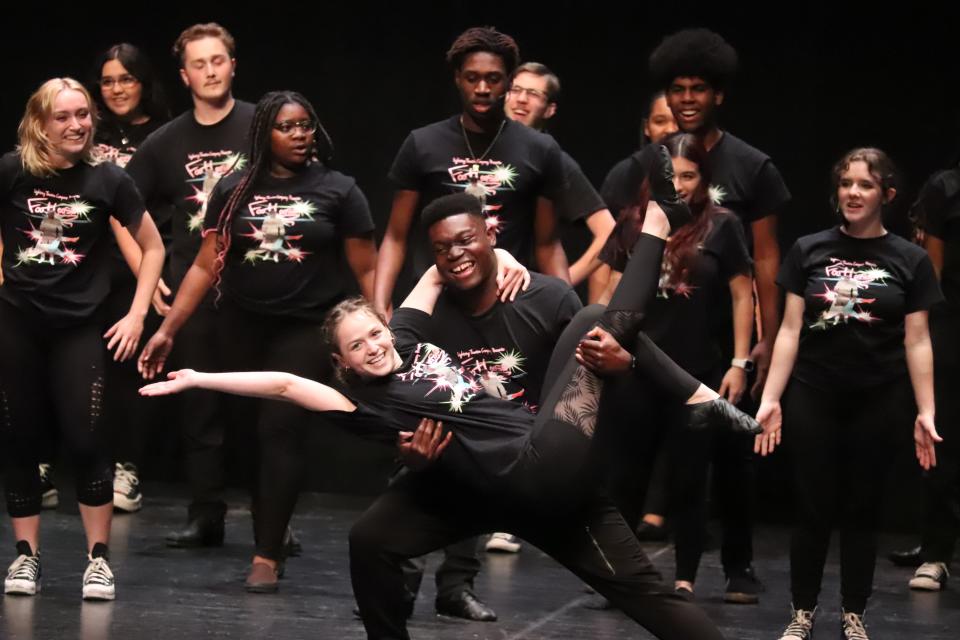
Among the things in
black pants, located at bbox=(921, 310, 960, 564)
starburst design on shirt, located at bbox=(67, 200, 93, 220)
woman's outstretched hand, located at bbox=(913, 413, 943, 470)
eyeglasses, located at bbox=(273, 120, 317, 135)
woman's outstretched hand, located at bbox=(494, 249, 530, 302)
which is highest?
eyeglasses, located at bbox=(273, 120, 317, 135)

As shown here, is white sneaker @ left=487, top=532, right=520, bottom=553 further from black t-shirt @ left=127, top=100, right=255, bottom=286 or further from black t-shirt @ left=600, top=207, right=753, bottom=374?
black t-shirt @ left=127, top=100, right=255, bottom=286

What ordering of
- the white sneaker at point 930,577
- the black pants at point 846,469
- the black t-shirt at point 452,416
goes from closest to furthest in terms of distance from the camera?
the black t-shirt at point 452,416, the black pants at point 846,469, the white sneaker at point 930,577

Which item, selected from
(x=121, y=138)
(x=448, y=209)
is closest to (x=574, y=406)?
(x=448, y=209)

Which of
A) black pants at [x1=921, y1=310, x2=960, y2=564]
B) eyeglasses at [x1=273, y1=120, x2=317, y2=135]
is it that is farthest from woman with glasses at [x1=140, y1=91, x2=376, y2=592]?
black pants at [x1=921, y1=310, x2=960, y2=564]

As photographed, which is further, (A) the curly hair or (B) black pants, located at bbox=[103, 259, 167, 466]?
(B) black pants, located at bbox=[103, 259, 167, 466]

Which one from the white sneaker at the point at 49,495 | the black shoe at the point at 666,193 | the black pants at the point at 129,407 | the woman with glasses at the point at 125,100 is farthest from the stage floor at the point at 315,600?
the woman with glasses at the point at 125,100

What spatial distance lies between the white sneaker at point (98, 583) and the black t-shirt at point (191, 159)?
150 centimetres

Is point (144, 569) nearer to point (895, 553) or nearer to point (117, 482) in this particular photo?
point (117, 482)

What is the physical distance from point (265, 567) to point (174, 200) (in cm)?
151

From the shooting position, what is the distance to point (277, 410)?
5.22 meters

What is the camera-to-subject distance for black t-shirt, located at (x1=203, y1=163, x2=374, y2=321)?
5289 millimetres

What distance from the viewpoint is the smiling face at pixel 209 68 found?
595cm

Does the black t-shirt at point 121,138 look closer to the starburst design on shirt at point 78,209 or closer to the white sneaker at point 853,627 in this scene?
the starburst design on shirt at point 78,209

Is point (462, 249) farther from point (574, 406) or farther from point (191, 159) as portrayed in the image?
point (191, 159)
